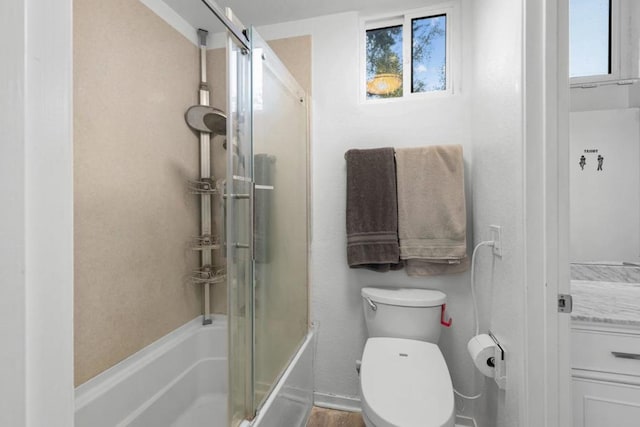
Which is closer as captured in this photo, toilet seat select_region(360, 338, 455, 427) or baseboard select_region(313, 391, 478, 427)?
toilet seat select_region(360, 338, 455, 427)

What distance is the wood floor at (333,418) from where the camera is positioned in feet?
5.30

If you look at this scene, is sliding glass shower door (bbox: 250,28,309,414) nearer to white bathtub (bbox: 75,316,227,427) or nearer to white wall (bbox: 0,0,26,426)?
white bathtub (bbox: 75,316,227,427)

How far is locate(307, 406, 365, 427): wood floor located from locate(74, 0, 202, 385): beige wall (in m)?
0.93

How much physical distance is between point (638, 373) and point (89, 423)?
197 cm

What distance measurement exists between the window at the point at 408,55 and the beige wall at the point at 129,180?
3.59 ft

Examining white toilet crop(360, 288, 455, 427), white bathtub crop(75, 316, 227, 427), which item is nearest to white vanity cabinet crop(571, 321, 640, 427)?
white toilet crop(360, 288, 455, 427)

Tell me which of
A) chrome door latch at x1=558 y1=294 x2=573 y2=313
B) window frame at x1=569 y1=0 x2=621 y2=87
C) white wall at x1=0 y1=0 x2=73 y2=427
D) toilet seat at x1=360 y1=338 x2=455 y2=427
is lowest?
toilet seat at x1=360 y1=338 x2=455 y2=427

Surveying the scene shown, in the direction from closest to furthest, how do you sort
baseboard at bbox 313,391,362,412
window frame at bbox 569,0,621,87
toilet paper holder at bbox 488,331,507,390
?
toilet paper holder at bbox 488,331,507,390, window frame at bbox 569,0,621,87, baseboard at bbox 313,391,362,412

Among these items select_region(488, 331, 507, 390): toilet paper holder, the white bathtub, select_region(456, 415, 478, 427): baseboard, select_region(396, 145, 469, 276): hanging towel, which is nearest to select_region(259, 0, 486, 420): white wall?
select_region(396, 145, 469, 276): hanging towel

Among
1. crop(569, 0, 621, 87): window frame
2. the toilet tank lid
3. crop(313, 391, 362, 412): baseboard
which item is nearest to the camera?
crop(569, 0, 621, 87): window frame

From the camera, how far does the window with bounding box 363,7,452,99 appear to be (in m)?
1.67

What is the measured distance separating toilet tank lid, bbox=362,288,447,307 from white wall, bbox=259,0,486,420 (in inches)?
2.7

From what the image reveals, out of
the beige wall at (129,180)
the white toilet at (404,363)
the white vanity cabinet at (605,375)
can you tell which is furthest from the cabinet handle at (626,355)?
the beige wall at (129,180)

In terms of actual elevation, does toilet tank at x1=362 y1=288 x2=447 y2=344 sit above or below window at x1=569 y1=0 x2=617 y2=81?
below
